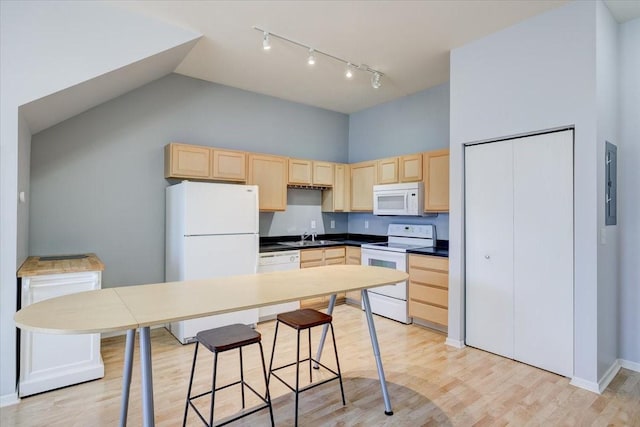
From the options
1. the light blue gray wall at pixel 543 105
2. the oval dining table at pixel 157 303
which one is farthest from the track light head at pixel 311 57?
the oval dining table at pixel 157 303

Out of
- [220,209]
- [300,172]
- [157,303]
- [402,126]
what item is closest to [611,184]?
[402,126]

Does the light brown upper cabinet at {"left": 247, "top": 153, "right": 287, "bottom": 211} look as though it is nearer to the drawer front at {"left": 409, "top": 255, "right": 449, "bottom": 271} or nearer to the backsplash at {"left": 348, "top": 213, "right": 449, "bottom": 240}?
the backsplash at {"left": 348, "top": 213, "right": 449, "bottom": 240}

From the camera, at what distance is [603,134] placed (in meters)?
2.65

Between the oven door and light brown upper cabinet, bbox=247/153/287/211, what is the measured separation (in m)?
1.30

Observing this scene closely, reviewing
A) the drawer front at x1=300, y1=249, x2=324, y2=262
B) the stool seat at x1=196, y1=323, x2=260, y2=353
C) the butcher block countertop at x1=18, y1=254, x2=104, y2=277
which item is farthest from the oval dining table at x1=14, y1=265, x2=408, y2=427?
the drawer front at x1=300, y1=249, x2=324, y2=262

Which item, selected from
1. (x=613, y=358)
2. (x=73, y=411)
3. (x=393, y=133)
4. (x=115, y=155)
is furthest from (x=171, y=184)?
(x=613, y=358)

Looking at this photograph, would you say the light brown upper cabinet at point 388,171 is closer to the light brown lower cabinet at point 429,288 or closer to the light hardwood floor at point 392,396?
the light brown lower cabinet at point 429,288

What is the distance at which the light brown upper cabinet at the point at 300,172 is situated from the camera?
4.70 m

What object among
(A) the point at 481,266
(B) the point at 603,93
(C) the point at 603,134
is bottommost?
(A) the point at 481,266

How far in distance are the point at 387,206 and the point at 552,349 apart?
7.79 feet

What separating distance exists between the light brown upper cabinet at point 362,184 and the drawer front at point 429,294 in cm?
142

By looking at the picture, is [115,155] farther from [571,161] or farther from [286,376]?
[571,161]

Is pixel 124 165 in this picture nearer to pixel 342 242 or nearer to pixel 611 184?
pixel 342 242

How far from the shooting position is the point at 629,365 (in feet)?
9.63
